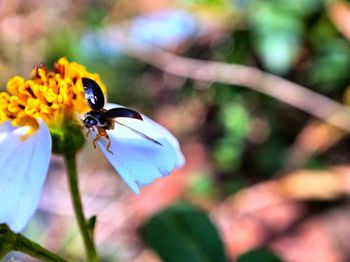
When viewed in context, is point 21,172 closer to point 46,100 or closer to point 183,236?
point 46,100

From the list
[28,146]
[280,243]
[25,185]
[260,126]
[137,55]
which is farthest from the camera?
[137,55]

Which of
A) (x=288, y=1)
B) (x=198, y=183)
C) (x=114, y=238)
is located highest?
(x=288, y=1)

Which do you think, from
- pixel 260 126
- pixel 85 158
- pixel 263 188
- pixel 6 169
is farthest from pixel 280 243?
pixel 6 169

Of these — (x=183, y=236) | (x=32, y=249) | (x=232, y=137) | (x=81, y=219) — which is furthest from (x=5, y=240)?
(x=232, y=137)

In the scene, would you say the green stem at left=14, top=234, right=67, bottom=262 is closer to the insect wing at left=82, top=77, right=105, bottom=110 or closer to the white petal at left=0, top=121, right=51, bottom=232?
the white petal at left=0, top=121, right=51, bottom=232

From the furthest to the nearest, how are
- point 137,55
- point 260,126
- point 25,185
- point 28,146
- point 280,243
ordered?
point 137,55 < point 260,126 < point 280,243 < point 28,146 < point 25,185

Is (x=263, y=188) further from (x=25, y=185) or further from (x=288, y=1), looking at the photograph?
(x=25, y=185)

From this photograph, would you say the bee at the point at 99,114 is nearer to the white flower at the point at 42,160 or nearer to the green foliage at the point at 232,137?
the white flower at the point at 42,160
